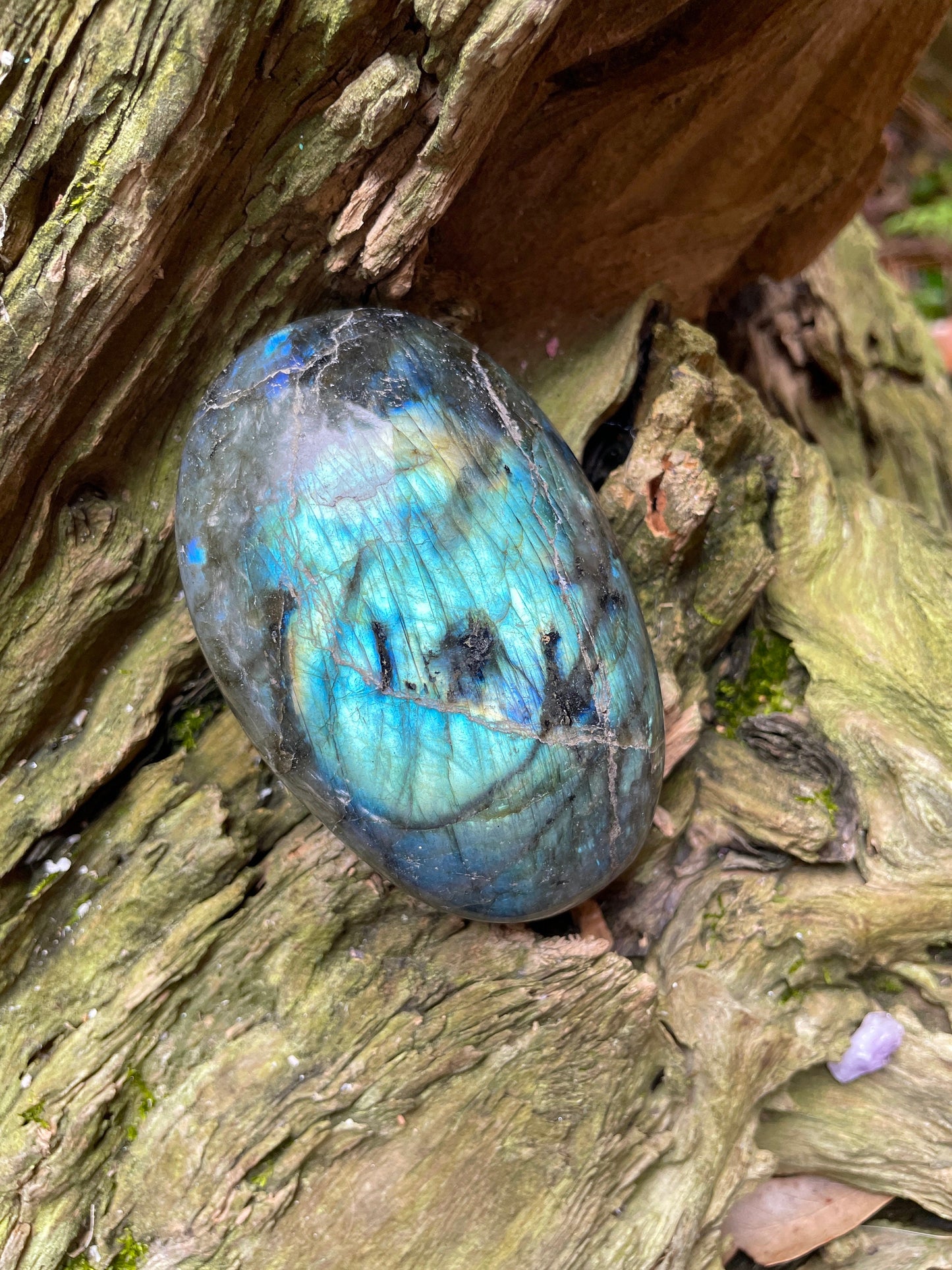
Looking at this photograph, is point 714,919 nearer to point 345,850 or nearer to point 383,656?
point 345,850

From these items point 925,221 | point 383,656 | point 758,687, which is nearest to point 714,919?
point 758,687

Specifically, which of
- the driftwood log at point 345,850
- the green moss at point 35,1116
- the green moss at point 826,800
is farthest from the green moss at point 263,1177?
the green moss at point 826,800

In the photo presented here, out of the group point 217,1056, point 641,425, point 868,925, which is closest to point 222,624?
point 217,1056

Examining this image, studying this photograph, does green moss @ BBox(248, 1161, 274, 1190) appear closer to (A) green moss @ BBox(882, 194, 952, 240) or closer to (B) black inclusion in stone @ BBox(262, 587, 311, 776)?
(B) black inclusion in stone @ BBox(262, 587, 311, 776)

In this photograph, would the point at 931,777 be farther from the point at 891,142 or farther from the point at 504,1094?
the point at 891,142

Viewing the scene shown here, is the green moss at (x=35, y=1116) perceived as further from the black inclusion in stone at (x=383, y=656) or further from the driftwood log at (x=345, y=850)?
the black inclusion in stone at (x=383, y=656)

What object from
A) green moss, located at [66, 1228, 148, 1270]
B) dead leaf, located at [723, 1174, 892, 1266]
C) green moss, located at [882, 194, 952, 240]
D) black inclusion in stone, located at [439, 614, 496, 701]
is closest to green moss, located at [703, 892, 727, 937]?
dead leaf, located at [723, 1174, 892, 1266]
